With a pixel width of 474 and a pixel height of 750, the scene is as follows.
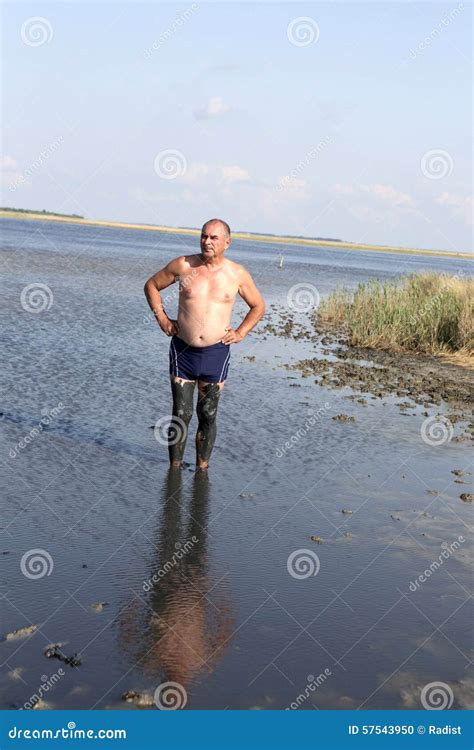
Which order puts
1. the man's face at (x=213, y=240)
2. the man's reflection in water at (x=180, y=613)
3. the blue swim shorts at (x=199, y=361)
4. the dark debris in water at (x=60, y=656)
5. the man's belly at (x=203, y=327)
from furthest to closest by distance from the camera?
the blue swim shorts at (x=199, y=361) → the man's belly at (x=203, y=327) → the man's face at (x=213, y=240) → the man's reflection in water at (x=180, y=613) → the dark debris in water at (x=60, y=656)

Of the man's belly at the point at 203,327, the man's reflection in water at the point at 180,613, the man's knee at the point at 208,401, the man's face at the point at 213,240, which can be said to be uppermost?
the man's face at the point at 213,240

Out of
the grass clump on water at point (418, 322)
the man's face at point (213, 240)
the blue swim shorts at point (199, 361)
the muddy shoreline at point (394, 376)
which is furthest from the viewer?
the grass clump on water at point (418, 322)

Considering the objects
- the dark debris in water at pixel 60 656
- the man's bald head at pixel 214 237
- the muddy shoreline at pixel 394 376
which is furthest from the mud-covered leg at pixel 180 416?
the muddy shoreline at pixel 394 376

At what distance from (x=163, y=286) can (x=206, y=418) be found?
1.24 m

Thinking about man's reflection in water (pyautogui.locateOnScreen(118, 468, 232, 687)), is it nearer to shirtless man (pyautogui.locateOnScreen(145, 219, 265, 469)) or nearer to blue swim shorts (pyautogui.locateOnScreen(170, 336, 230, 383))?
shirtless man (pyautogui.locateOnScreen(145, 219, 265, 469))

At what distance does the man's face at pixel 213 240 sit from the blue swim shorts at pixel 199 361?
847mm

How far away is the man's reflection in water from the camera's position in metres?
4.40

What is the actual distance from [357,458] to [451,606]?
3606mm

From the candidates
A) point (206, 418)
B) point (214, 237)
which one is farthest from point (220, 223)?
point (206, 418)

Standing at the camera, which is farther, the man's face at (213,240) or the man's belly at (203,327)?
the man's belly at (203,327)

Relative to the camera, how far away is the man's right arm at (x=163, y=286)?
738cm

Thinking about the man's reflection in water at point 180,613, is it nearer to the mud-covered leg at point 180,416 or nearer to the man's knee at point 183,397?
the mud-covered leg at point 180,416

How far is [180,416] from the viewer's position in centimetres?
777

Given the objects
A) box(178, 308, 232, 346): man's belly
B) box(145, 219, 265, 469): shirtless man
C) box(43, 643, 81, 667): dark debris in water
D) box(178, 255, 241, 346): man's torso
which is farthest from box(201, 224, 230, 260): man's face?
box(43, 643, 81, 667): dark debris in water
